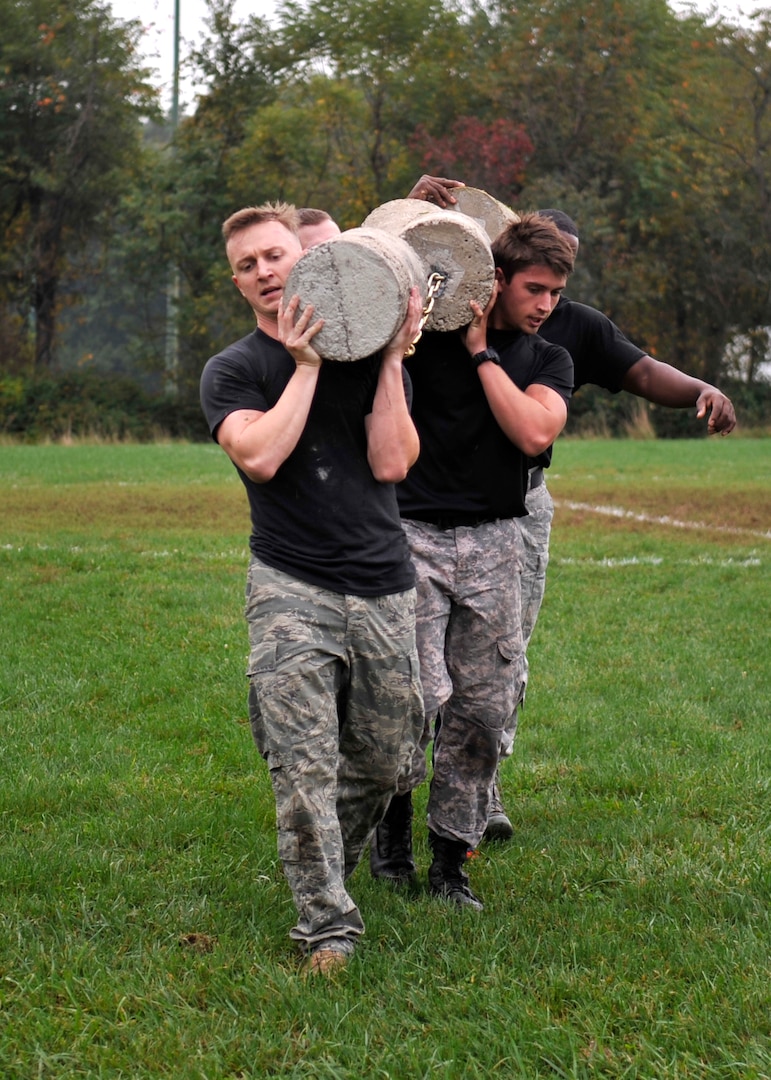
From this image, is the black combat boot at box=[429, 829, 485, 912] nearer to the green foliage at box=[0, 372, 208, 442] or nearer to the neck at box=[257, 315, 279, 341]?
the neck at box=[257, 315, 279, 341]

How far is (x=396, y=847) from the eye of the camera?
447cm

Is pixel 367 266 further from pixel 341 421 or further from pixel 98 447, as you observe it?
pixel 98 447

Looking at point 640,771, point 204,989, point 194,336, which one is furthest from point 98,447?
point 204,989

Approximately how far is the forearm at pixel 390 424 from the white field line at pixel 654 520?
9.43 meters

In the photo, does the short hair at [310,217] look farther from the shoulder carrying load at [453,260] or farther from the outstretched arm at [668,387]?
the outstretched arm at [668,387]

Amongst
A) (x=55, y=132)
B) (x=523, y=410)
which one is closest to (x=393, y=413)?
(x=523, y=410)

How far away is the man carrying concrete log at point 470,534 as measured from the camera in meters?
4.17

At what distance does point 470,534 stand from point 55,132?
34222 mm

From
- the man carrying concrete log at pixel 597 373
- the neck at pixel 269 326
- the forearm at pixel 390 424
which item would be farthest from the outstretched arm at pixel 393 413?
the man carrying concrete log at pixel 597 373

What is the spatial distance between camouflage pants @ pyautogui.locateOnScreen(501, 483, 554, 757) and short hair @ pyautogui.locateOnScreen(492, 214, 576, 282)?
1081 mm

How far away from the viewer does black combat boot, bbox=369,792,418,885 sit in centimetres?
445

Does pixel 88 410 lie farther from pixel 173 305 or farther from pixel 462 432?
pixel 462 432

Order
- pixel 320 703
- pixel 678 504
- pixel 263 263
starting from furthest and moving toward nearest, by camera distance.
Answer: pixel 678 504
pixel 263 263
pixel 320 703

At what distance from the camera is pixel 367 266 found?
11.6 ft
